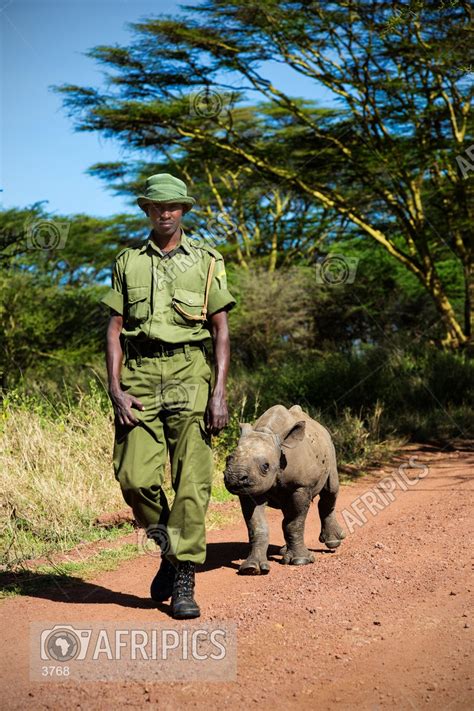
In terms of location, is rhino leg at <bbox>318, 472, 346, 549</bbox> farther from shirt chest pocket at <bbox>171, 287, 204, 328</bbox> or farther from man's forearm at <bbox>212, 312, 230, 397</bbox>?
shirt chest pocket at <bbox>171, 287, 204, 328</bbox>

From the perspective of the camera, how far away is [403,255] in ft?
50.6

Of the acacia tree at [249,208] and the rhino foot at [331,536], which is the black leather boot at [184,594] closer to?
the rhino foot at [331,536]

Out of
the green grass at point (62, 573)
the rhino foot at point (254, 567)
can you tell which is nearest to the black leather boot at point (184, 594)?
the rhino foot at point (254, 567)

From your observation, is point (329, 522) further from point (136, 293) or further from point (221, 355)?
point (136, 293)

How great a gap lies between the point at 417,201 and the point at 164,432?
11.4 meters

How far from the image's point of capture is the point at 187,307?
185 inches

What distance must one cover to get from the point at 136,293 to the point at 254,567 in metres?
1.83

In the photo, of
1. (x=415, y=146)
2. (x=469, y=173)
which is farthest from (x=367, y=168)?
(x=469, y=173)

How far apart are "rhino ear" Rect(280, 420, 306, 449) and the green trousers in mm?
704

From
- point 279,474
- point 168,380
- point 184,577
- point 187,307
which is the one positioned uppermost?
point 187,307

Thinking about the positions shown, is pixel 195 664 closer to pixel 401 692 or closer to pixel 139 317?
pixel 401 692

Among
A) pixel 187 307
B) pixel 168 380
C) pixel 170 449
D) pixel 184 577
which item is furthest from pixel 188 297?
pixel 184 577

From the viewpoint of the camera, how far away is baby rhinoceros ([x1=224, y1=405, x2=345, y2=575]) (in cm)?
495

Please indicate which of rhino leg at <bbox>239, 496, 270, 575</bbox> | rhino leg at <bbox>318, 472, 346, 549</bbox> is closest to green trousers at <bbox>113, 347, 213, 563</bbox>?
rhino leg at <bbox>239, 496, 270, 575</bbox>
